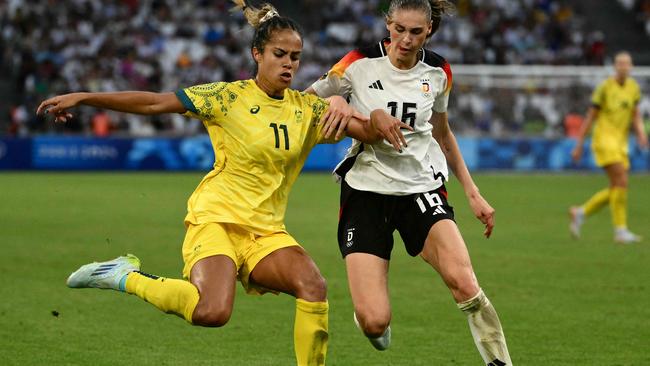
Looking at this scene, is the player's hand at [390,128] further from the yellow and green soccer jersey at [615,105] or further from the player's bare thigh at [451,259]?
the yellow and green soccer jersey at [615,105]

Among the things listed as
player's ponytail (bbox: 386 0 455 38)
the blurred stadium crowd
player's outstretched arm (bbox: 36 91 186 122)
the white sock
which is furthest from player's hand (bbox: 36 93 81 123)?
the blurred stadium crowd

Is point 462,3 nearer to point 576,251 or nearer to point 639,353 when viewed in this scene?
point 576,251

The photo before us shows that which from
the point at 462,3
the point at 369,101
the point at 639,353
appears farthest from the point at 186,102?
the point at 462,3

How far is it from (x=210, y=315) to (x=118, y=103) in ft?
4.18

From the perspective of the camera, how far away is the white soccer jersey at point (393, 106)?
6867 millimetres

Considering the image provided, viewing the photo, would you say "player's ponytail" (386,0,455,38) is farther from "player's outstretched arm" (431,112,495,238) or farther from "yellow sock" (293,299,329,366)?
"yellow sock" (293,299,329,366)

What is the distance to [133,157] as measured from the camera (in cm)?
2872

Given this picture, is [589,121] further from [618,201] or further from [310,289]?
[310,289]

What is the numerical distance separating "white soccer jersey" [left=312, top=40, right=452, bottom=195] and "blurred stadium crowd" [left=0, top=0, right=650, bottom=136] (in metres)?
21.9

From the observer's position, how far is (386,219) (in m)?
6.96

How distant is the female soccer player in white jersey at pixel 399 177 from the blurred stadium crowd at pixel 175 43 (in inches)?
863

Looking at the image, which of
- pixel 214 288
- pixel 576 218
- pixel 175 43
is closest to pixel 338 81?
pixel 214 288

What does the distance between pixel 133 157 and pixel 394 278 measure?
58.4 feet

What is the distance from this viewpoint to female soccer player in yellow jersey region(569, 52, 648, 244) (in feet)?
49.5
